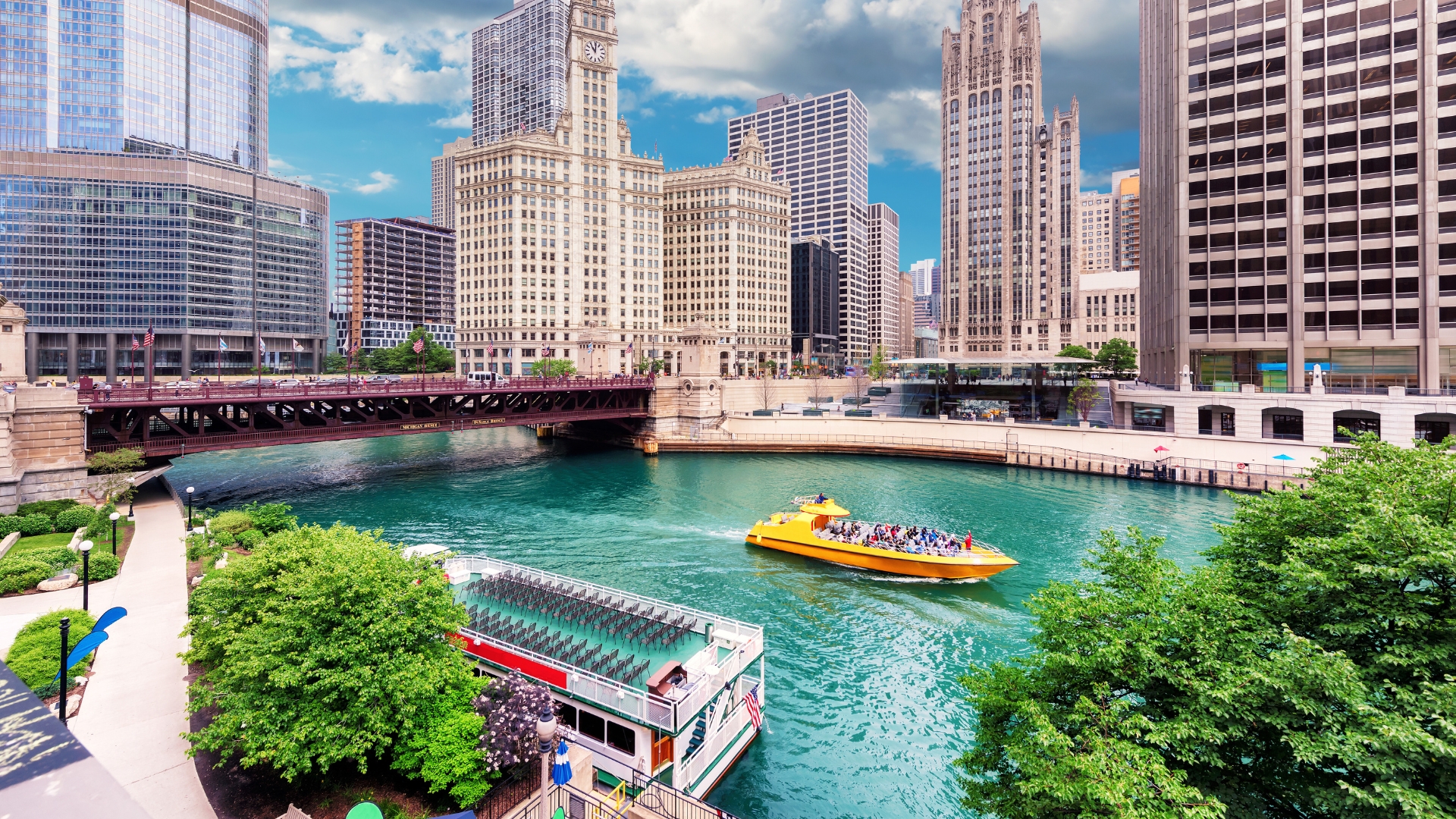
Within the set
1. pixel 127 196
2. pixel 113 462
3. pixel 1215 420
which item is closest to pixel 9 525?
pixel 113 462

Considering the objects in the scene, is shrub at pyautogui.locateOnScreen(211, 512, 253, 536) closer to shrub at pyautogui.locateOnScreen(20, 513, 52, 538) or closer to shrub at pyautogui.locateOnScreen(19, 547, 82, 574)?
shrub at pyautogui.locateOnScreen(19, 547, 82, 574)

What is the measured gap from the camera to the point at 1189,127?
80.6 meters

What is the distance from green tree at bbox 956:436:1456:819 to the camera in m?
10.9

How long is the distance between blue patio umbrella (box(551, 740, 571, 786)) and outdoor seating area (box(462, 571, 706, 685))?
512 cm

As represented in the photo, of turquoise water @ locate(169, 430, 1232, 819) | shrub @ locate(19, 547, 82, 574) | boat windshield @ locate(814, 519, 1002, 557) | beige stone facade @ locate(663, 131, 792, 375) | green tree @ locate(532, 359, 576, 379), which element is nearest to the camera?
turquoise water @ locate(169, 430, 1232, 819)

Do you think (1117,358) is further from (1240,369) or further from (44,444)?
(44,444)

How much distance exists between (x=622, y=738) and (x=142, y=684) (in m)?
15.6

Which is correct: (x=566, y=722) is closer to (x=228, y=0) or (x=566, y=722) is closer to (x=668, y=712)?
(x=668, y=712)

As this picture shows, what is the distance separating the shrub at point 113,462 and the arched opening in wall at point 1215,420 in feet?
319

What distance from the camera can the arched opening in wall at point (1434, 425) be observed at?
206 ft

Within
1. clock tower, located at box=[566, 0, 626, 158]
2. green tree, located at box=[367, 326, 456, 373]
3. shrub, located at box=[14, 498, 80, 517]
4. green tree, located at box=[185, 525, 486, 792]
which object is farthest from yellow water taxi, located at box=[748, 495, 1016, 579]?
green tree, located at box=[367, 326, 456, 373]

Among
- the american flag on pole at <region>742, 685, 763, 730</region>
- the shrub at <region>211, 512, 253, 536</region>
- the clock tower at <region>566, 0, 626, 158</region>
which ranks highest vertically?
the clock tower at <region>566, 0, 626, 158</region>

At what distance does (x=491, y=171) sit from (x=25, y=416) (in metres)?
126

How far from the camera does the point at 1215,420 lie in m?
74.1
